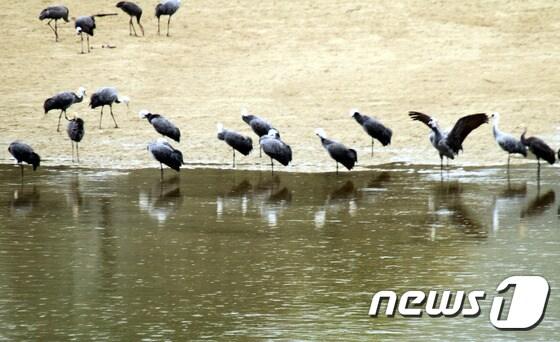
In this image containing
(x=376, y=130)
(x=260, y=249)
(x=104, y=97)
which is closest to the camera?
(x=260, y=249)

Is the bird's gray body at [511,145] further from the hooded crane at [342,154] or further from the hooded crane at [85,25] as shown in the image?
the hooded crane at [85,25]

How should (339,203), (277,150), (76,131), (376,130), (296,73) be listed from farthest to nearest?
(296,73) < (76,131) < (376,130) < (277,150) < (339,203)

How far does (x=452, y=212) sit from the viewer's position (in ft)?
59.9

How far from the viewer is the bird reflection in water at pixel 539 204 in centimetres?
1811

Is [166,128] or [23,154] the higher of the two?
[166,128]

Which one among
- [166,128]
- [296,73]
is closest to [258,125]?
[166,128]

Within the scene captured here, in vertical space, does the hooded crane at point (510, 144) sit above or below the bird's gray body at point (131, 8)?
below

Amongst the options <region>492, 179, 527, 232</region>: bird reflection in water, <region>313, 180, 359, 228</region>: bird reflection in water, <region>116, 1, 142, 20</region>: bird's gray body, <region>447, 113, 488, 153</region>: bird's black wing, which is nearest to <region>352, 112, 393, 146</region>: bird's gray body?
<region>447, 113, 488, 153</region>: bird's black wing

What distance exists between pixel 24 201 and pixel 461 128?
670cm

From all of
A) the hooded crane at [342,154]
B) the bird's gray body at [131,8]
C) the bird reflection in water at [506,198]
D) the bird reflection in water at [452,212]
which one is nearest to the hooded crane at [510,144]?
the bird reflection in water at [506,198]

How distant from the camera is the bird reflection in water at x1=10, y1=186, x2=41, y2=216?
61.1ft

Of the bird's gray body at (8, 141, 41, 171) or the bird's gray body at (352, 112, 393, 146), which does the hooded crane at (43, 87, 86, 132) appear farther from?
the bird's gray body at (352, 112, 393, 146)

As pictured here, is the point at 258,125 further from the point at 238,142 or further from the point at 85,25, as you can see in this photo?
the point at 85,25

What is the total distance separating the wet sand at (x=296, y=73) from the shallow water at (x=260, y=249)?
2.26m
